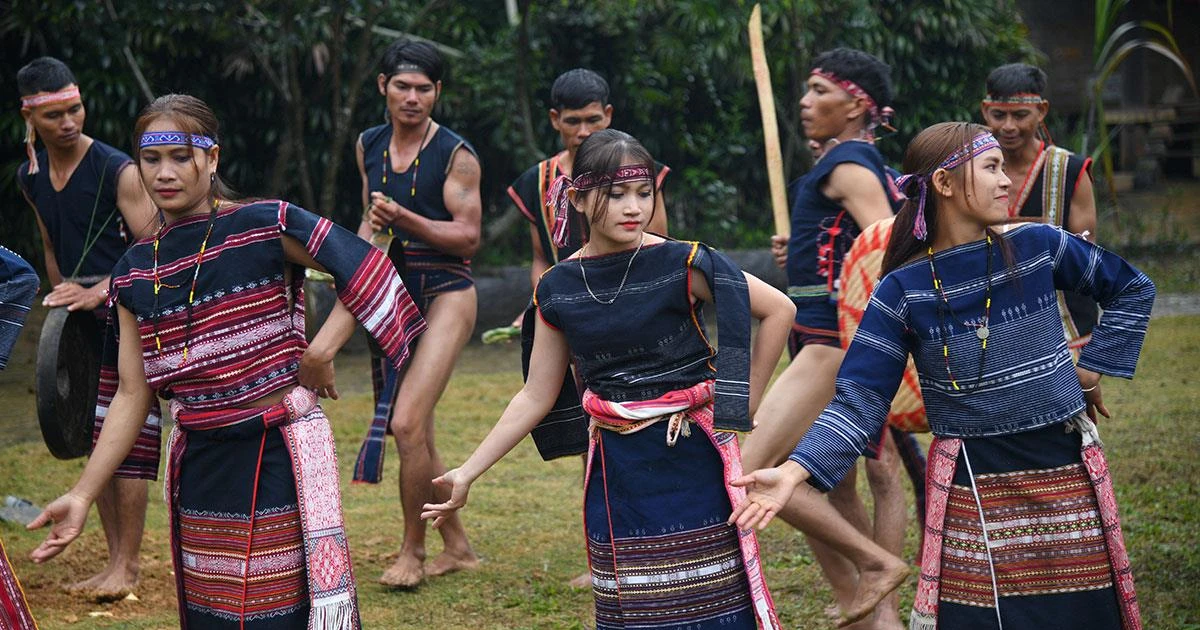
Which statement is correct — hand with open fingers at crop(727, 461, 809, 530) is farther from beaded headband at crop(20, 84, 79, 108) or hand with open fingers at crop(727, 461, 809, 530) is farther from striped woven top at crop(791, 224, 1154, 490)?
beaded headband at crop(20, 84, 79, 108)

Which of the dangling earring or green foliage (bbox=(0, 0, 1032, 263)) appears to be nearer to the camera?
the dangling earring

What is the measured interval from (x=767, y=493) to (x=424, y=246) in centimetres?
291

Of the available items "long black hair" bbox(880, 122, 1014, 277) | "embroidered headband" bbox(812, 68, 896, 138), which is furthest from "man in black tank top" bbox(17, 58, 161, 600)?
"long black hair" bbox(880, 122, 1014, 277)

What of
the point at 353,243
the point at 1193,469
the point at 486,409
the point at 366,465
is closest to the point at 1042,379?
the point at 353,243

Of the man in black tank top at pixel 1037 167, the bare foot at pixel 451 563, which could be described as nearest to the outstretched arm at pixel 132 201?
the bare foot at pixel 451 563

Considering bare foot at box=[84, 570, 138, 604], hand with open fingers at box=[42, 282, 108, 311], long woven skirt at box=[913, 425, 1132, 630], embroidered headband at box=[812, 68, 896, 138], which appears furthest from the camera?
bare foot at box=[84, 570, 138, 604]

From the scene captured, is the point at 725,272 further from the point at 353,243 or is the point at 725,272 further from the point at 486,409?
the point at 486,409

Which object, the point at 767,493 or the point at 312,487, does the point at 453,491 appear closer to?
the point at 312,487

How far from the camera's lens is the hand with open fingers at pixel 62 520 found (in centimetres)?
362

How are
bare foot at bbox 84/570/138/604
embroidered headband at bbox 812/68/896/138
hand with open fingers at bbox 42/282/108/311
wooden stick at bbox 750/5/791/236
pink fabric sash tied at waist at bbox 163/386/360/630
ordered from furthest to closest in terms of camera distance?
bare foot at bbox 84/570/138/604, wooden stick at bbox 750/5/791/236, hand with open fingers at bbox 42/282/108/311, embroidered headband at bbox 812/68/896/138, pink fabric sash tied at waist at bbox 163/386/360/630

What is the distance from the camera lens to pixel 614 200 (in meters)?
3.63

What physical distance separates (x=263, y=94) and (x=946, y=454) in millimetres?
9460

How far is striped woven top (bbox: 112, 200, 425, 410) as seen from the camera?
3686 mm

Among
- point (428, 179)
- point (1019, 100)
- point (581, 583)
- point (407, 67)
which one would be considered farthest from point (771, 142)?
point (581, 583)
